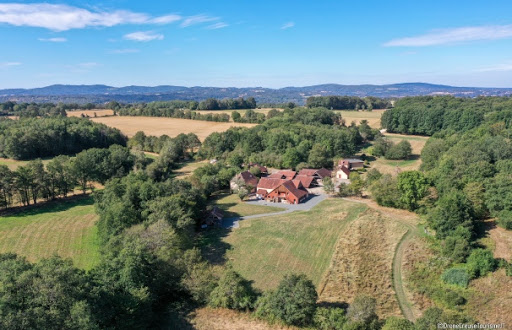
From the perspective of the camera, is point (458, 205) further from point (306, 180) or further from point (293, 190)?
point (306, 180)

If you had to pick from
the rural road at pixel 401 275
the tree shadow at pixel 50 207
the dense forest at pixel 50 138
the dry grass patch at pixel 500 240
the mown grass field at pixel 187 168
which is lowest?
the rural road at pixel 401 275

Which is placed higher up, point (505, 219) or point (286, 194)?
point (505, 219)

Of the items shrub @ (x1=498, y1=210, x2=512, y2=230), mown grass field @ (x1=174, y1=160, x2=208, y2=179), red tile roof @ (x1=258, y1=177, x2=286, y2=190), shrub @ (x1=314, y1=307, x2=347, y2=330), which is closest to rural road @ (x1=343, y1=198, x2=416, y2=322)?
shrub @ (x1=314, y1=307, x2=347, y2=330)

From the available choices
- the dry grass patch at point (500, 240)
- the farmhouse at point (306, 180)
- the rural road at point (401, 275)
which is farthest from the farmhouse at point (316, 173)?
the dry grass patch at point (500, 240)

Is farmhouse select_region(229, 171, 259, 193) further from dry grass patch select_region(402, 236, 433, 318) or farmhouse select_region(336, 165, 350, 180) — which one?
dry grass patch select_region(402, 236, 433, 318)

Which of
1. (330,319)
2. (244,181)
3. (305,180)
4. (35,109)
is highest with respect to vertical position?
(35,109)

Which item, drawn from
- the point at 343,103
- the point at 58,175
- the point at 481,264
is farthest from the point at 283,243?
the point at 343,103

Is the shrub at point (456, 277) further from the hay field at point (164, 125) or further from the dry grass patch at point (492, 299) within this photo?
the hay field at point (164, 125)
